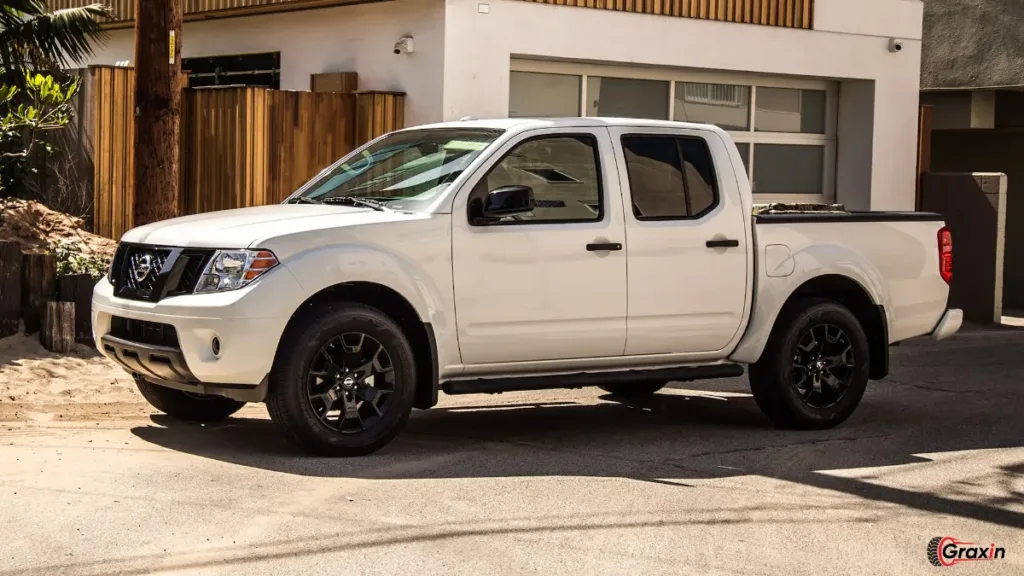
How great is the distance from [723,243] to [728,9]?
28.9 ft

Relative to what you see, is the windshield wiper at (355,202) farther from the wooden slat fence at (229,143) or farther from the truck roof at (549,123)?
the wooden slat fence at (229,143)

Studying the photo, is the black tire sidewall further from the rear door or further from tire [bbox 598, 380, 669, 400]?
tire [bbox 598, 380, 669, 400]

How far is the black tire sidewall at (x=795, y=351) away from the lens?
31.3 ft

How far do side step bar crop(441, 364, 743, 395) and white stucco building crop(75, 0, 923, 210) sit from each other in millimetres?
6543

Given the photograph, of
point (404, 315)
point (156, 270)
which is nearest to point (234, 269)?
point (156, 270)

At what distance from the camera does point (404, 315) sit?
27.6ft

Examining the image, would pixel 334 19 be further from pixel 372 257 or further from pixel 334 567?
pixel 334 567

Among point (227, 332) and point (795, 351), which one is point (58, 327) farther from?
point (795, 351)

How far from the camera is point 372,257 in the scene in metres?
8.06

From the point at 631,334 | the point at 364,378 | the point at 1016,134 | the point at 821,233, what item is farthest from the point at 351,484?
the point at 1016,134

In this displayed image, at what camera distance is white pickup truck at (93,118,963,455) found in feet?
26.0

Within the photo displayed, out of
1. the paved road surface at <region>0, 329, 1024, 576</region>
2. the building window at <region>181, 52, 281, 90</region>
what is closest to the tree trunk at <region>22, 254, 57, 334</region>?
the paved road surface at <region>0, 329, 1024, 576</region>

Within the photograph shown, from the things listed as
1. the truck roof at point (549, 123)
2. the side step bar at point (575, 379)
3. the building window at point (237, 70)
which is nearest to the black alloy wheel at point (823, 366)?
the side step bar at point (575, 379)

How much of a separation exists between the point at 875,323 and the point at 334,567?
5.31 meters
